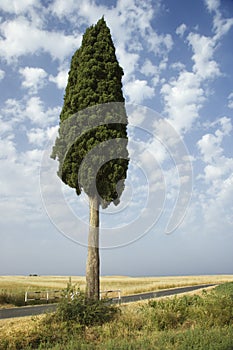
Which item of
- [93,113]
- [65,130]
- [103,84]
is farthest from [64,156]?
[103,84]

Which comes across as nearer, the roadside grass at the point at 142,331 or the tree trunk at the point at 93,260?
the roadside grass at the point at 142,331

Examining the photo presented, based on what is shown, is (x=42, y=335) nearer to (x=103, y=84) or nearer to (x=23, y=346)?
(x=23, y=346)

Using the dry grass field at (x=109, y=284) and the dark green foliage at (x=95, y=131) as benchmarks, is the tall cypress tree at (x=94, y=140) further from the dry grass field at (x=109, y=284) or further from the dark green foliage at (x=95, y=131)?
the dry grass field at (x=109, y=284)

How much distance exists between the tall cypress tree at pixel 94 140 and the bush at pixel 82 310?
2264 millimetres

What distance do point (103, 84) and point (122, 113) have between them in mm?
1613

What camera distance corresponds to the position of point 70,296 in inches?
526

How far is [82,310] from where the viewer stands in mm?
13109

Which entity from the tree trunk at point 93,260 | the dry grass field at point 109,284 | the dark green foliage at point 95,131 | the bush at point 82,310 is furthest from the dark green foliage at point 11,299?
the bush at point 82,310

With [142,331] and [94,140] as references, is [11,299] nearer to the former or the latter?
[94,140]

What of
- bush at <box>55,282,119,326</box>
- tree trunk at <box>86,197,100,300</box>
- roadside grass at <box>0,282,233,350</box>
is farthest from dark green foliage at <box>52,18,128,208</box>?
roadside grass at <box>0,282,233,350</box>

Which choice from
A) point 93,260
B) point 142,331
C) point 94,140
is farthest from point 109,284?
point 142,331

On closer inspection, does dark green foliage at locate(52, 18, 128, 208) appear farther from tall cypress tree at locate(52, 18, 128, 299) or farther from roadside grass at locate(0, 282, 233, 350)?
roadside grass at locate(0, 282, 233, 350)

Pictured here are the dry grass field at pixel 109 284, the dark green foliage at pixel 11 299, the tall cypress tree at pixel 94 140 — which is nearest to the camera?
the tall cypress tree at pixel 94 140

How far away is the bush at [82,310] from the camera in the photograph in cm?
1273
